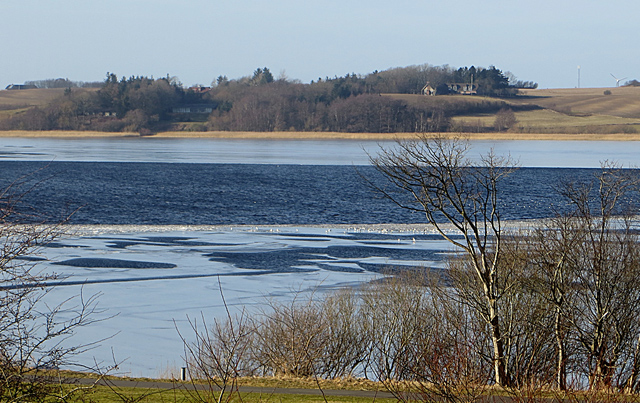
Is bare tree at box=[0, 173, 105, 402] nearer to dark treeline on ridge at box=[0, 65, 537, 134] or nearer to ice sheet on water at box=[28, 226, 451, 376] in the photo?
ice sheet on water at box=[28, 226, 451, 376]

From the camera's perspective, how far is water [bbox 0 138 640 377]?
21.1 meters

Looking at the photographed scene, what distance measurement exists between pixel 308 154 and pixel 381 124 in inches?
1558

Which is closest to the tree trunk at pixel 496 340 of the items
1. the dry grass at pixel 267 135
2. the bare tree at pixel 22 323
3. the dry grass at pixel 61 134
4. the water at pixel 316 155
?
the bare tree at pixel 22 323

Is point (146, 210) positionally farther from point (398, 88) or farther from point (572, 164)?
point (398, 88)

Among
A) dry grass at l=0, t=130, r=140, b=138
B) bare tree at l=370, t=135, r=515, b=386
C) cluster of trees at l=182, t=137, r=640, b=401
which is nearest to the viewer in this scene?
bare tree at l=370, t=135, r=515, b=386

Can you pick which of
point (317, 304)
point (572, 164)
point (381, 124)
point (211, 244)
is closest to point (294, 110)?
point (381, 124)

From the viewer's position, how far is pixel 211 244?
34406 millimetres

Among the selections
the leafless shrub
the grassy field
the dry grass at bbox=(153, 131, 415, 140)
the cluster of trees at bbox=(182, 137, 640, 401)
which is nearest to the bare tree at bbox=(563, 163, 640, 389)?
the cluster of trees at bbox=(182, 137, 640, 401)

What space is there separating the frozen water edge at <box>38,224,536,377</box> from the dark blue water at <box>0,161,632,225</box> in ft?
9.80

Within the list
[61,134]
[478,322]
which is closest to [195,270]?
[478,322]

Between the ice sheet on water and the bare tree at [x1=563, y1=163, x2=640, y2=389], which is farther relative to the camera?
the ice sheet on water

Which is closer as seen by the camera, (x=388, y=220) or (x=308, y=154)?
(x=388, y=220)

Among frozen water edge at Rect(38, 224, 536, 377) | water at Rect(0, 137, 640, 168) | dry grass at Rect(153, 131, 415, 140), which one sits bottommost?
frozen water edge at Rect(38, 224, 536, 377)

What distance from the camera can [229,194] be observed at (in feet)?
205
